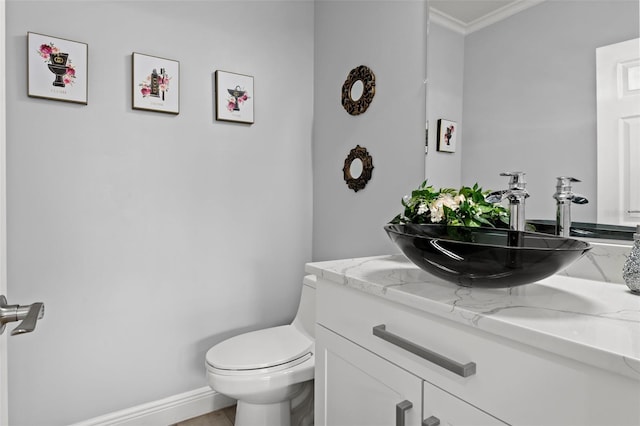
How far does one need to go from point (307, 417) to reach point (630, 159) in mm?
1538

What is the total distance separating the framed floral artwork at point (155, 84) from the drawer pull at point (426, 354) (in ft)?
4.80

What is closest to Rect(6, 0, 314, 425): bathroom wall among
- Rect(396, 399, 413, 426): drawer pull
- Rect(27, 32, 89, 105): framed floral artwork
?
Rect(27, 32, 89, 105): framed floral artwork

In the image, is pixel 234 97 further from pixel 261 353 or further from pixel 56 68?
pixel 261 353

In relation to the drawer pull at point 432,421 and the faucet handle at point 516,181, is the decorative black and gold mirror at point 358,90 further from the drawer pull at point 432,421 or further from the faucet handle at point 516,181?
the drawer pull at point 432,421

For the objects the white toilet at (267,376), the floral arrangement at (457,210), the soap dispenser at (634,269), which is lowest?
the white toilet at (267,376)

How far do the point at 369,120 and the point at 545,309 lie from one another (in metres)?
1.29

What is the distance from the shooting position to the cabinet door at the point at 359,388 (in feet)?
2.58

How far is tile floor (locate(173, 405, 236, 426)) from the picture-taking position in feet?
5.88

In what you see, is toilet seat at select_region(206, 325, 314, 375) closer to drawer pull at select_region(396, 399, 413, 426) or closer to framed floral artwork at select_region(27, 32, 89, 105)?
drawer pull at select_region(396, 399, 413, 426)

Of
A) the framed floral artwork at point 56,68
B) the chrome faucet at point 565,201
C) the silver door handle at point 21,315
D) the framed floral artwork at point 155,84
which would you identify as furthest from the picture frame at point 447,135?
the framed floral artwork at point 56,68

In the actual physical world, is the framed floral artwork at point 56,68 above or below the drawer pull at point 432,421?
above

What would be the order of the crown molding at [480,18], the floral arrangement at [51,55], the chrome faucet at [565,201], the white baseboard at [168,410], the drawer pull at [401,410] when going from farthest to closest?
1. the white baseboard at [168,410]
2. the floral arrangement at [51,55]
3. the crown molding at [480,18]
4. the chrome faucet at [565,201]
5. the drawer pull at [401,410]

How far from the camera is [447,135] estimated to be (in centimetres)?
142

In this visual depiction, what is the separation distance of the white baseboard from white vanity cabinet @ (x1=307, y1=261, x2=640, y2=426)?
1.00m
